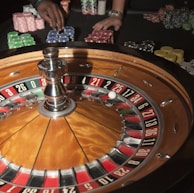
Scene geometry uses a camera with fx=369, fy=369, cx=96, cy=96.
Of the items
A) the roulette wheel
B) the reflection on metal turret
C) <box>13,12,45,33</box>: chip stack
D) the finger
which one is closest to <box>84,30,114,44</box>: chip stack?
the finger

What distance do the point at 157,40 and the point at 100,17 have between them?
660 millimetres

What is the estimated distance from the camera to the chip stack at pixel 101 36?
2322mm

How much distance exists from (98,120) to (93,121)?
0.02 meters

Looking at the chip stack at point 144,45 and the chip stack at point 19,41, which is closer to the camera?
the chip stack at point 144,45

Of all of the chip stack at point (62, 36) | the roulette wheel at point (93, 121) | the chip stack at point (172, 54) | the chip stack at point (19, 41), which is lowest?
the chip stack at point (19, 41)

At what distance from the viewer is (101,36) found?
91.3 inches

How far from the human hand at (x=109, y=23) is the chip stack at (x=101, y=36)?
0.16 meters

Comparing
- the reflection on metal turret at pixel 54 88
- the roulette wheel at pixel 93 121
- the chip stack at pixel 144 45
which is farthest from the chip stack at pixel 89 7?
the reflection on metal turret at pixel 54 88

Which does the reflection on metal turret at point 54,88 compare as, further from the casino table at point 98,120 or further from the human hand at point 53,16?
the human hand at point 53,16

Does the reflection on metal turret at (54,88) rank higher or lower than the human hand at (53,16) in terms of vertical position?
higher

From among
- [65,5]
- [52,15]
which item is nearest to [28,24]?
[52,15]

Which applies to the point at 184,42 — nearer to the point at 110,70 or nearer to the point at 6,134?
the point at 110,70

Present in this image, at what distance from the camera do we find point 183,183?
0.82 metres

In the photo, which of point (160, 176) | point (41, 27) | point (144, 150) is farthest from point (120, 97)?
point (41, 27)
